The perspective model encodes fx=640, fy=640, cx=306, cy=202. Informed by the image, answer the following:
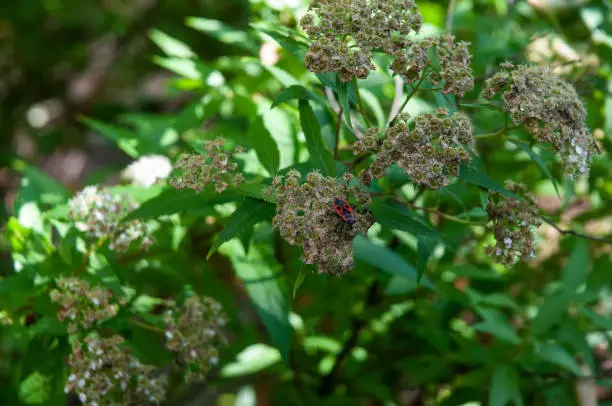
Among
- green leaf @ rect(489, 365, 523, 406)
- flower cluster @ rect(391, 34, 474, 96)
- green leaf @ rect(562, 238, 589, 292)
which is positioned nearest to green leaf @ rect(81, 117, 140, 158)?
flower cluster @ rect(391, 34, 474, 96)

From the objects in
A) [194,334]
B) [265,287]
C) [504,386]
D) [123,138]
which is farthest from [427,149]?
[123,138]

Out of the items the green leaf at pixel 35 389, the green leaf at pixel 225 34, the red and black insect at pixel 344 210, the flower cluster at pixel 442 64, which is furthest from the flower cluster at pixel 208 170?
the green leaf at pixel 225 34

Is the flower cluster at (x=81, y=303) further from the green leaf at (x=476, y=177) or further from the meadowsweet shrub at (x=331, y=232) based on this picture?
the green leaf at (x=476, y=177)

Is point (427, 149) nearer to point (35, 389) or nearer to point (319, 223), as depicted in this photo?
point (319, 223)

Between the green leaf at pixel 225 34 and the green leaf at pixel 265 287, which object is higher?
the green leaf at pixel 225 34

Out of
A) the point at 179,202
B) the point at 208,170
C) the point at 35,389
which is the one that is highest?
the point at 208,170

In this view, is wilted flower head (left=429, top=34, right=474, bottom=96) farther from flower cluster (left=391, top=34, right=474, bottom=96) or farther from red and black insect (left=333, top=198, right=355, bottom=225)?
red and black insect (left=333, top=198, right=355, bottom=225)

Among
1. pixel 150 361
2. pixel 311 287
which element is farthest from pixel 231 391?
pixel 311 287
